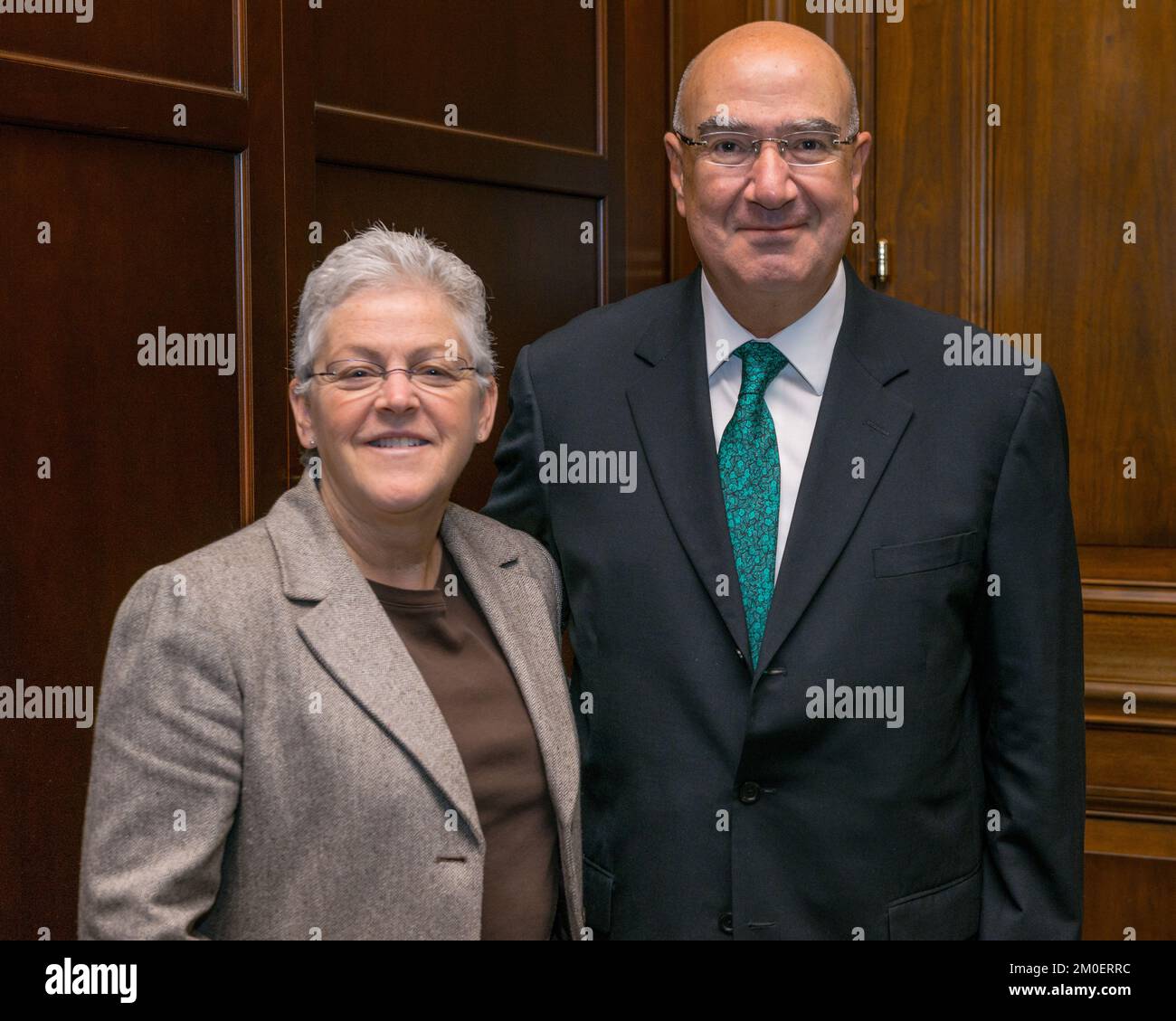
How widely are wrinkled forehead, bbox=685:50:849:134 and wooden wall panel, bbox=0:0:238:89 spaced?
26.4 inches

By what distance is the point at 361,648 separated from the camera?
4.65 ft

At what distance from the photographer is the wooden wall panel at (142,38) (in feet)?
5.21

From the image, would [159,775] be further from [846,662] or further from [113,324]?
[846,662]

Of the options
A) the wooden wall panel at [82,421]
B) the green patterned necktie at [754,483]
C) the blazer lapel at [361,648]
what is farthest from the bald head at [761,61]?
the blazer lapel at [361,648]

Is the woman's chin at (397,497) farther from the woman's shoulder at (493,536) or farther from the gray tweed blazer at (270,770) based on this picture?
the woman's shoulder at (493,536)

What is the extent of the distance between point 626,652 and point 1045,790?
58 cm

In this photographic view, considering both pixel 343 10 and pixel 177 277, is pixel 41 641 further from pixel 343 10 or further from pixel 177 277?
pixel 343 10

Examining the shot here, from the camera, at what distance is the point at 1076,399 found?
2527mm

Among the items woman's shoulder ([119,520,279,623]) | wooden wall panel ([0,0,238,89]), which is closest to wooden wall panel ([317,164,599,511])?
wooden wall panel ([0,0,238,89])

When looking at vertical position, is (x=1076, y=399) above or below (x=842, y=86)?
below

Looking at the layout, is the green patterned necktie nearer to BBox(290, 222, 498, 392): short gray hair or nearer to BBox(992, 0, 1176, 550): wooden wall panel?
BBox(290, 222, 498, 392): short gray hair

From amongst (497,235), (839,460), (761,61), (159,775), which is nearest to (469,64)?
(497,235)

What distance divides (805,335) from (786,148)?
0.79ft
